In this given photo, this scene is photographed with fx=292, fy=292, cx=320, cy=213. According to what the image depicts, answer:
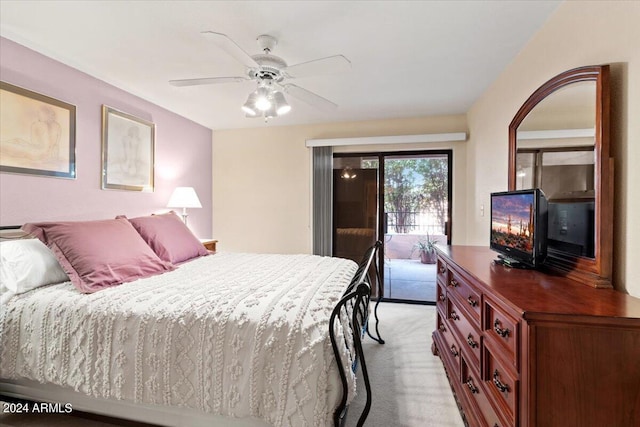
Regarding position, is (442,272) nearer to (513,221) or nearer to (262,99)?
(513,221)

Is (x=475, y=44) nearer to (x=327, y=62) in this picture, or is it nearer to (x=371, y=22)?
(x=371, y=22)

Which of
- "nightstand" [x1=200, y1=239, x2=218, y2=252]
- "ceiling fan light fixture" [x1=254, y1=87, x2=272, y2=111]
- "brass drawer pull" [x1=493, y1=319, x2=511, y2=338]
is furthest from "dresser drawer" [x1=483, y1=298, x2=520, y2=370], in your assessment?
"nightstand" [x1=200, y1=239, x2=218, y2=252]

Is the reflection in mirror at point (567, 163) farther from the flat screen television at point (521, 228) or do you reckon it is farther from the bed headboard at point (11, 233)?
the bed headboard at point (11, 233)

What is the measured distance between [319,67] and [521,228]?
155 centimetres

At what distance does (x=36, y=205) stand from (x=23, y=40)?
1172mm

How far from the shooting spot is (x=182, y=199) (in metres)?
3.36

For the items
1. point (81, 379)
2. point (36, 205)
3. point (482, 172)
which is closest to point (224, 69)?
point (36, 205)

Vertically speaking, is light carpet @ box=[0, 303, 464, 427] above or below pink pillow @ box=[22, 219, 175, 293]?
below

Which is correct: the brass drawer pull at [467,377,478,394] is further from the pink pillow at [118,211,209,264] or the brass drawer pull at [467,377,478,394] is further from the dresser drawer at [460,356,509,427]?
the pink pillow at [118,211,209,264]

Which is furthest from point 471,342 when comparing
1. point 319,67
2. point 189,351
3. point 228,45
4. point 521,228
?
point 228,45

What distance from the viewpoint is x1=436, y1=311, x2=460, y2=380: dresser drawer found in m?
1.85

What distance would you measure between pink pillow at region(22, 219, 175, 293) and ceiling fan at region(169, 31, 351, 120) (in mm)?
1171

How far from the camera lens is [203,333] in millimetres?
1338

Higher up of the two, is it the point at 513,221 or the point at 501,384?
the point at 513,221
